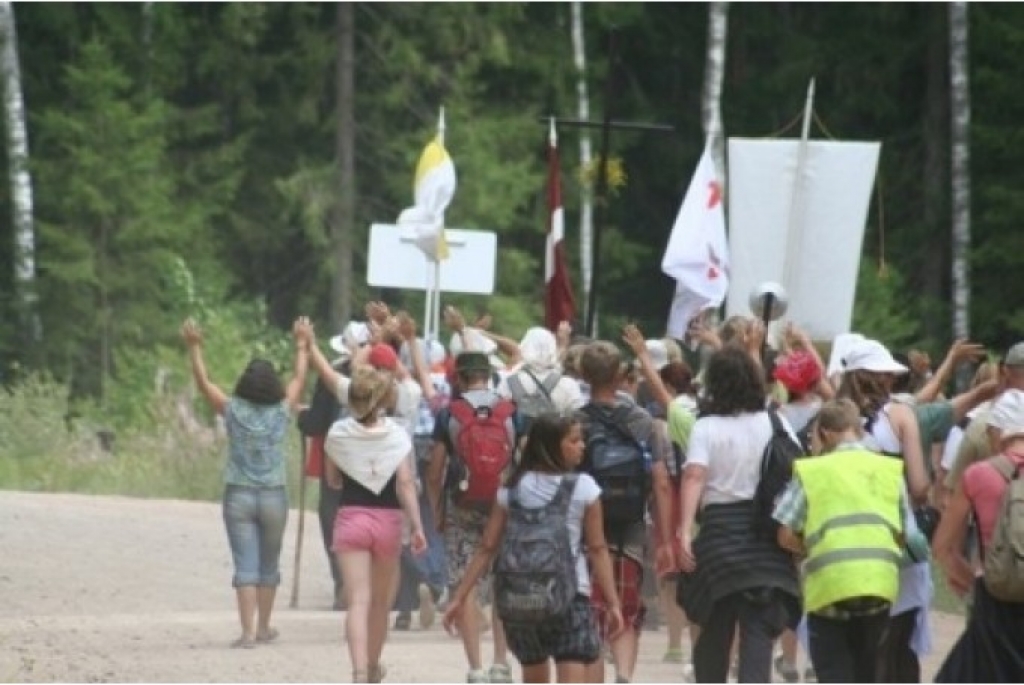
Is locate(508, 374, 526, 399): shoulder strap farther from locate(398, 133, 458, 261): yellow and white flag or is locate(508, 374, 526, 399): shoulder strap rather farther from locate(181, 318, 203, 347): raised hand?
locate(398, 133, 458, 261): yellow and white flag

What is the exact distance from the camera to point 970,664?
14008mm

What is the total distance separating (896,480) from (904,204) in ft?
127

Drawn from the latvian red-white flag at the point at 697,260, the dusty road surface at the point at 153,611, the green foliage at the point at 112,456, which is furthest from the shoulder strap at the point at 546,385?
the green foliage at the point at 112,456

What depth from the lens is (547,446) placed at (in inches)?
563

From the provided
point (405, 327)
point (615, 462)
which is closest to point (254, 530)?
point (405, 327)

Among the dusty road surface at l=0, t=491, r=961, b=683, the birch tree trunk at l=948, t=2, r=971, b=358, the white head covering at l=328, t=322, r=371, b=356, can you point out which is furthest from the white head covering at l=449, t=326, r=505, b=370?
the birch tree trunk at l=948, t=2, r=971, b=358

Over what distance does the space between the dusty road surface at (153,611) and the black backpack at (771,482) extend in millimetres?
3807

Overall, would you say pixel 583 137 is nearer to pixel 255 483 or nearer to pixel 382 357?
pixel 255 483

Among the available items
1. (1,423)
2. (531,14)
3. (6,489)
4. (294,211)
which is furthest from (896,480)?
(531,14)

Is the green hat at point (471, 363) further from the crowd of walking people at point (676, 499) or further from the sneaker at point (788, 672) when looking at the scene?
the sneaker at point (788, 672)

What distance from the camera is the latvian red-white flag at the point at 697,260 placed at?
81.4ft

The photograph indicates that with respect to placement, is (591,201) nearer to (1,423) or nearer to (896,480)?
(1,423)

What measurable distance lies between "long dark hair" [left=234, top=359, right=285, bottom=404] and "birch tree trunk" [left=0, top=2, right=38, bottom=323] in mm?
27651

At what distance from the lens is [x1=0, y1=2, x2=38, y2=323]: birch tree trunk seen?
155ft
